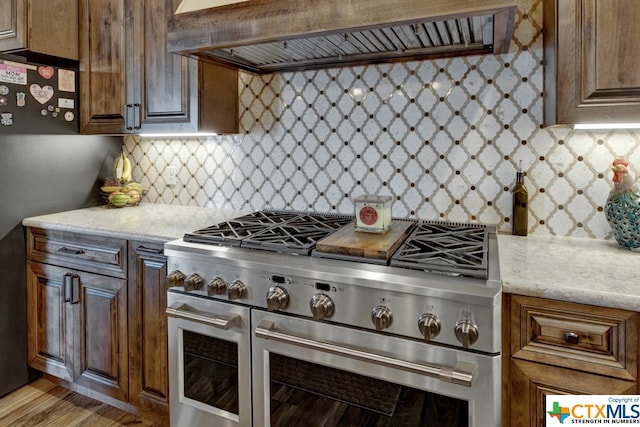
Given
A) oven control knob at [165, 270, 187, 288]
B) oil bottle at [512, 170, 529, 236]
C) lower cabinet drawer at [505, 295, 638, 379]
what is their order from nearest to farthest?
lower cabinet drawer at [505, 295, 638, 379] < oven control knob at [165, 270, 187, 288] < oil bottle at [512, 170, 529, 236]

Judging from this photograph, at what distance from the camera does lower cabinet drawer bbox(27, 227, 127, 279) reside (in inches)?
73.0

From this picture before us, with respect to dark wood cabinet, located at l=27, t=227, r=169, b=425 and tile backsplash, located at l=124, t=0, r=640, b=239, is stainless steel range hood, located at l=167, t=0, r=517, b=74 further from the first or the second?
dark wood cabinet, located at l=27, t=227, r=169, b=425

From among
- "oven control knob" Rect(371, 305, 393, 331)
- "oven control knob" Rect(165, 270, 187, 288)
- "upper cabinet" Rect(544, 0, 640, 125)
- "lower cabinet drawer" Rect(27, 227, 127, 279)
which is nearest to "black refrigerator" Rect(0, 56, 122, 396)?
"lower cabinet drawer" Rect(27, 227, 127, 279)

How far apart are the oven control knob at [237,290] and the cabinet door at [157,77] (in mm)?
898

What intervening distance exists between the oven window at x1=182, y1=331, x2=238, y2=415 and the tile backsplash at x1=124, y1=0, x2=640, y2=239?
0.85 m

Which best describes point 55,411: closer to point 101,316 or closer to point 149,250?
point 101,316

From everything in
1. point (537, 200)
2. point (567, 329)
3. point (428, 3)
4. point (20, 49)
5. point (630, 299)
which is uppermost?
point (20, 49)

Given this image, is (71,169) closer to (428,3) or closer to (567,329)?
(428,3)

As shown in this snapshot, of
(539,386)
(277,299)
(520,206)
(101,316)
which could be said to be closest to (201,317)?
(277,299)

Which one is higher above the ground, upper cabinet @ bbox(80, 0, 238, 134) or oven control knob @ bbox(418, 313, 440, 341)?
upper cabinet @ bbox(80, 0, 238, 134)

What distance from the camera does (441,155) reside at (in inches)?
71.7

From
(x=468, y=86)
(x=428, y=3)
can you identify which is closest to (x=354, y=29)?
(x=428, y=3)

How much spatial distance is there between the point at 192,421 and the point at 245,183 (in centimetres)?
119

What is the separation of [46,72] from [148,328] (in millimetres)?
1438
